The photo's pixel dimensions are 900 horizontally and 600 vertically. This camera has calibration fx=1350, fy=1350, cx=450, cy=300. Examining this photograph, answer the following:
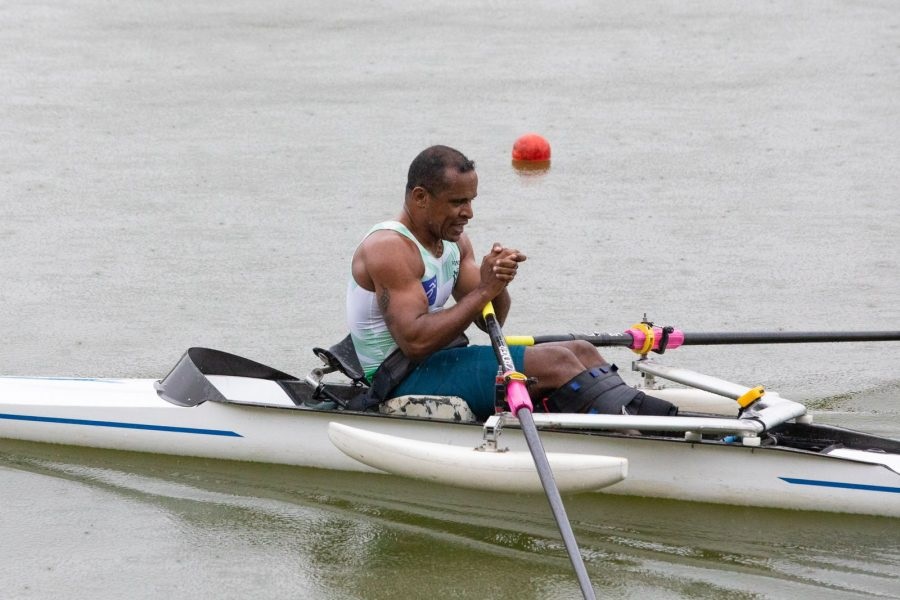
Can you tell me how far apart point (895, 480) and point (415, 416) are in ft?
6.33

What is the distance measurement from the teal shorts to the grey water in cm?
44

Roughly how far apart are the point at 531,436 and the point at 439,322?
2.31ft

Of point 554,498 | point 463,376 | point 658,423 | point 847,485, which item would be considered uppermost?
point 463,376

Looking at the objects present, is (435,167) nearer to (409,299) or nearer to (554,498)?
(409,299)

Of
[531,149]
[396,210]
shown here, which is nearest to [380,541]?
[396,210]

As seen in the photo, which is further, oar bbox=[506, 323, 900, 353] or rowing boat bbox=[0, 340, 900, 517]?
oar bbox=[506, 323, 900, 353]

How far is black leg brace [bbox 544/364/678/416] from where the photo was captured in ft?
18.3

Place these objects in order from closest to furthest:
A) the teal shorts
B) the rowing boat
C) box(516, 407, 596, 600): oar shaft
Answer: box(516, 407, 596, 600): oar shaft, the rowing boat, the teal shorts

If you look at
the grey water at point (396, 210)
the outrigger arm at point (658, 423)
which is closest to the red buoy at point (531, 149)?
the grey water at point (396, 210)

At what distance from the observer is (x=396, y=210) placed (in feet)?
31.9

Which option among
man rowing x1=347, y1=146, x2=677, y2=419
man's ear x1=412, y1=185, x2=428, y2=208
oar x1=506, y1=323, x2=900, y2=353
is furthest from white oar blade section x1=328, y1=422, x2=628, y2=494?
man's ear x1=412, y1=185, x2=428, y2=208

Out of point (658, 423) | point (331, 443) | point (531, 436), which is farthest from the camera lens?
point (331, 443)

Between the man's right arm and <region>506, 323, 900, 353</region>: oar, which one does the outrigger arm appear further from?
<region>506, 323, 900, 353</region>: oar

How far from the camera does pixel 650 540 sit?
17.7 ft
